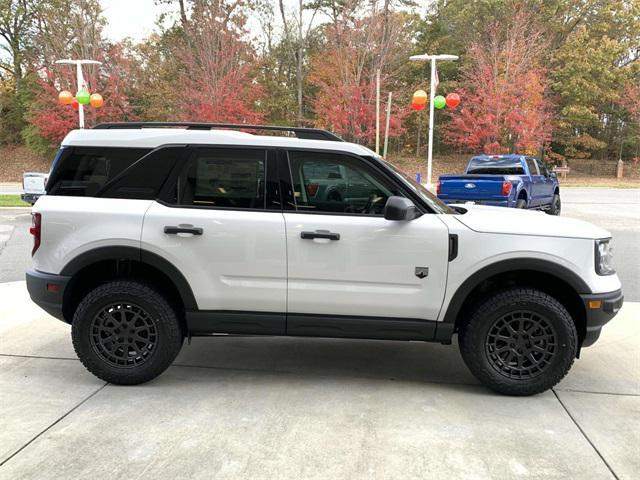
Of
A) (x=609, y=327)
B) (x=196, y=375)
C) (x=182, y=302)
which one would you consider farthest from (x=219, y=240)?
(x=609, y=327)

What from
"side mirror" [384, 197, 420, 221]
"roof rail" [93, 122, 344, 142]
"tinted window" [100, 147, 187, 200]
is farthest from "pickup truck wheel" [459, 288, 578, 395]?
"tinted window" [100, 147, 187, 200]

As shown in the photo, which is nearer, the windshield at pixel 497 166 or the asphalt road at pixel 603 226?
the asphalt road at pixel 603 226

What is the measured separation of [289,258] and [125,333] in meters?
1.32

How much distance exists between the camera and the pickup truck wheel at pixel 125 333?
3791 millimetres

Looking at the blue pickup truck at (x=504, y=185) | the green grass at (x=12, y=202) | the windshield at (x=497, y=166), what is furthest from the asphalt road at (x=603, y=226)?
the windshield at (x=497, y=166)

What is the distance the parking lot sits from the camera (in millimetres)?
2861

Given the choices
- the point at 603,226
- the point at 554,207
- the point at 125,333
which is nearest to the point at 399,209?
the point at 125,333

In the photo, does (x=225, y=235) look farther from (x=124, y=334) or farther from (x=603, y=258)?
(x=603, y=258)

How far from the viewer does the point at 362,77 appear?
32.1 meters

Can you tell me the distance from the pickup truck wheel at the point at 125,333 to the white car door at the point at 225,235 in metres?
0.29

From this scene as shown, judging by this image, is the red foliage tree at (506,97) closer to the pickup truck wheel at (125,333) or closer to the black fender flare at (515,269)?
the black fender flare at (515,269)

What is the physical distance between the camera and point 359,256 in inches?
145

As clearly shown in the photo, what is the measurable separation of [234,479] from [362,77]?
31.5 meters

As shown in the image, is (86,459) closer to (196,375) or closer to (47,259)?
(196,375)
